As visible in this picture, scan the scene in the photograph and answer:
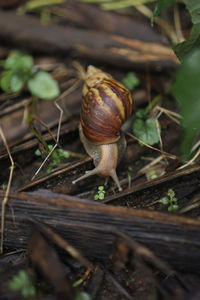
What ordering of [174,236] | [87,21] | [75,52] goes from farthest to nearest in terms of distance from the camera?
[87,21], [75,52], [174,236]

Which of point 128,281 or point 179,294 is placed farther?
point 128,281

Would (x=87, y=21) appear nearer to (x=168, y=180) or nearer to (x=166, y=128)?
(x=166, y=128)

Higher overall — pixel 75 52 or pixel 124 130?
pixel 75 52

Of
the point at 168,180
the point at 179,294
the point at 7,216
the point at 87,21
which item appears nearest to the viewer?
the point at 179,294

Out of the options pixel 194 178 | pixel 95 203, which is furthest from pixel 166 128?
pixel 95 203

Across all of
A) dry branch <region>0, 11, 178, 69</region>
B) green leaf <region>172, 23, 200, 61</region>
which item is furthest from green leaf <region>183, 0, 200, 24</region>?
dry branch <region>0, 11, 178, 69</region>

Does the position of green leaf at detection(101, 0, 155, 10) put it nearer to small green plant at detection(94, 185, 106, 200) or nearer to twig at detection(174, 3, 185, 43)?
twig at detection(174, 3, 185, 43)

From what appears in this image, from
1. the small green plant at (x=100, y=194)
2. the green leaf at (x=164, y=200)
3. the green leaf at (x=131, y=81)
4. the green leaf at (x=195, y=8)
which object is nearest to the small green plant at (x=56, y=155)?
the small green plant at (x=100, y=194)
